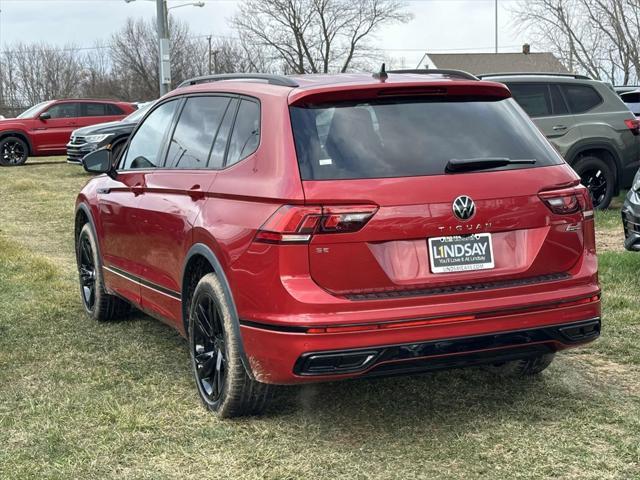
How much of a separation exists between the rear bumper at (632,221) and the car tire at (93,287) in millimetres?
3823

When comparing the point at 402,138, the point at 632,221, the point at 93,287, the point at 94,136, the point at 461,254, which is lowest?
the point at 93,287

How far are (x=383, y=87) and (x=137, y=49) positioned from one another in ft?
230

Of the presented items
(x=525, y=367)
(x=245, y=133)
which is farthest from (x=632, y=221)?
(x=245, y=133)

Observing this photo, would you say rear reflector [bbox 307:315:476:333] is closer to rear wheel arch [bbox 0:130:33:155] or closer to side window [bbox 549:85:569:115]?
side window [bbox 549:85:569:115]

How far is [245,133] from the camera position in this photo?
4.23 meters

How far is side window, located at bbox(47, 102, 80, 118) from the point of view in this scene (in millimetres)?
22625

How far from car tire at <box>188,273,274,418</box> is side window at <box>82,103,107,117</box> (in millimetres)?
19632

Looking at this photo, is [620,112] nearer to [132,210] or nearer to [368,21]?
[132,210]

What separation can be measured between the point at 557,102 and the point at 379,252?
8.65m

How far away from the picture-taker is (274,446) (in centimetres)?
392

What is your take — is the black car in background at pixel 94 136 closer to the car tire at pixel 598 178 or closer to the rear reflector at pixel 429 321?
the car tire at pixel 598 178

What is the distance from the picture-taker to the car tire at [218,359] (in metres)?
4.02

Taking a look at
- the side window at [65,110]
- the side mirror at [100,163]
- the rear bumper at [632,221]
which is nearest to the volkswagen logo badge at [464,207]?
the side mirror at [100,163]

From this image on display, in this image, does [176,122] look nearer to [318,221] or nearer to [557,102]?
[318,221]
